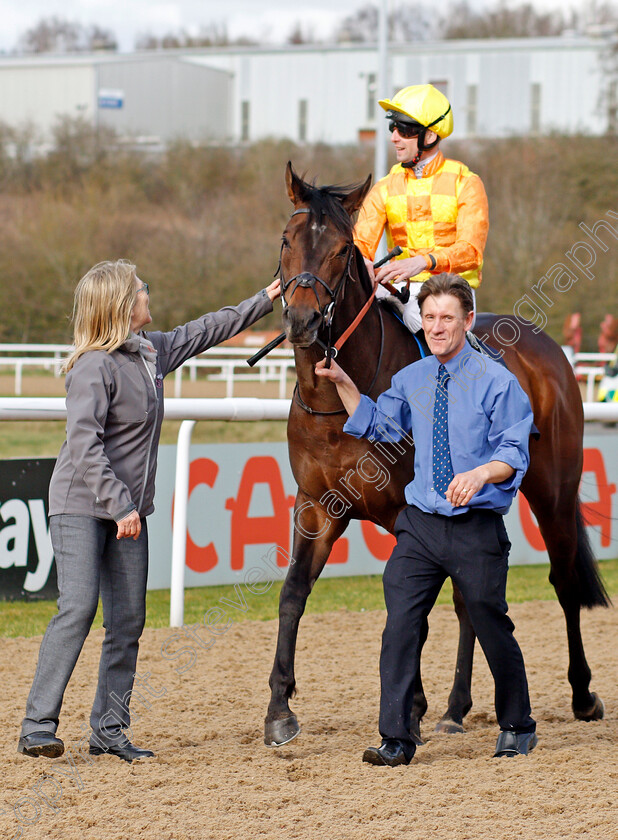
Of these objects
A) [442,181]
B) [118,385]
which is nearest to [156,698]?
[118,385]

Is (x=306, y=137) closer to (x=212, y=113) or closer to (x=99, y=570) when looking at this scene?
(x=212, y=113)

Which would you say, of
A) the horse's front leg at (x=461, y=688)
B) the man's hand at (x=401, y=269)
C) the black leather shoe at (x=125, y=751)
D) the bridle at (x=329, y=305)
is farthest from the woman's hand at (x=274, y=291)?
the black leather shoe at (x=125, y=751)

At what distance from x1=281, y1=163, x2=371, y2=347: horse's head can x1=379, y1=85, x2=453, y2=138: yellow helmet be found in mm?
522

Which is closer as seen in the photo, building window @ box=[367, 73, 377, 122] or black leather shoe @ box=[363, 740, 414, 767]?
black leather shoe @ box=[363, 740, 414, 767]

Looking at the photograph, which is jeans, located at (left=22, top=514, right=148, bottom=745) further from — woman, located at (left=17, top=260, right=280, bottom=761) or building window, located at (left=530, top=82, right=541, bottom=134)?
building window, located at (left=530, top=82, right=541, bottom=134)

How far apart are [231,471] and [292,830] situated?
3429mm

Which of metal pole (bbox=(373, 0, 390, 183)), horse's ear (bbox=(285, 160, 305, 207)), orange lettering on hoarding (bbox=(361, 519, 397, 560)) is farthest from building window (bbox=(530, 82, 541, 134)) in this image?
horse's ear (bbox=(285, 160, 305, 207))

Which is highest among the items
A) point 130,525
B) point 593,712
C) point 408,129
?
point 408,129

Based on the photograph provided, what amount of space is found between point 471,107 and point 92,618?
44117 millimetres

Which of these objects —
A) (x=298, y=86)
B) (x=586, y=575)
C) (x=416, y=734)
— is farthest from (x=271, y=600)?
(x=298, y=86)

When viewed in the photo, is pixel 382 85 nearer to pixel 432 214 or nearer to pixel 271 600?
pixel 271 600

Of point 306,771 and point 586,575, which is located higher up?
point 586,575

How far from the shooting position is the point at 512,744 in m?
3.55

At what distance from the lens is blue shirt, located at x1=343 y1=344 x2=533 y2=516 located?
3361mm
